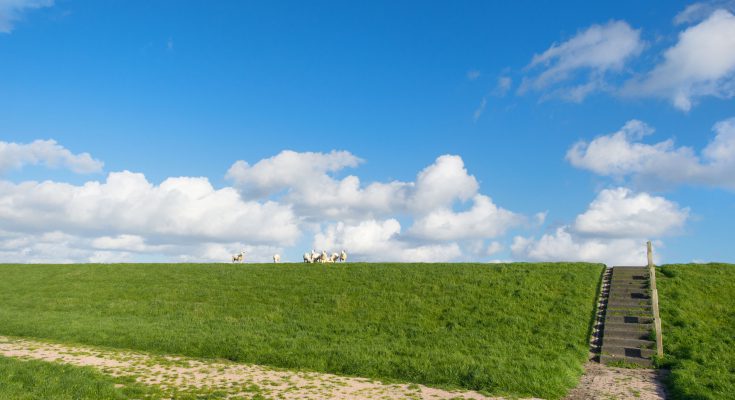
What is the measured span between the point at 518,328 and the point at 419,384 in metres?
10.0

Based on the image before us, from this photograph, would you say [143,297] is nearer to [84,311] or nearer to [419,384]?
[84,311]

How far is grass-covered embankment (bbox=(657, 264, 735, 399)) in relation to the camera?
60.5 ft

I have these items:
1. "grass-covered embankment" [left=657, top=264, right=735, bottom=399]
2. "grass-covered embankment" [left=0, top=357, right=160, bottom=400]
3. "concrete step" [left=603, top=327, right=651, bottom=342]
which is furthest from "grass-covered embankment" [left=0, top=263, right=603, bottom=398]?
"grass-covered embankment" [left=0, top=357, right=160, bottom=400]

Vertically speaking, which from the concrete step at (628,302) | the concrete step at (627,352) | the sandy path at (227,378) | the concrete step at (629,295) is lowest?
the sandy path at (227,378)

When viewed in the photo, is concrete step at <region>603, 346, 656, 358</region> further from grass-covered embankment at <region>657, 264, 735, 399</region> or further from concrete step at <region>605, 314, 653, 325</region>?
concrete step at <region>605, 314, 653, 325</region>

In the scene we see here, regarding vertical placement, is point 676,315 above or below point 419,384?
above

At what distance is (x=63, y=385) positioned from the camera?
52.5 ft

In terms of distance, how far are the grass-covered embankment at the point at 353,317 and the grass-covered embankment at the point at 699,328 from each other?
3857mm

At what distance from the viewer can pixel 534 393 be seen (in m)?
17.5

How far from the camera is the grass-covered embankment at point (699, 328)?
60.5ft

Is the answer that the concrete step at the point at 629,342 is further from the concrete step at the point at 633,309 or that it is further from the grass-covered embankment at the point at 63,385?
the grass-covered embankment at the point at 63,385

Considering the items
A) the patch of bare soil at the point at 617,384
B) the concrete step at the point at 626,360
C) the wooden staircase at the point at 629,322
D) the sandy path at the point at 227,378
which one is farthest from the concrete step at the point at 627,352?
the sandy path at the point at 227,378

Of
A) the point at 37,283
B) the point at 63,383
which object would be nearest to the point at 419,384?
the point at 63,383

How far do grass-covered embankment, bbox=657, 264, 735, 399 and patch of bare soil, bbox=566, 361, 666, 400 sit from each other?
0.72 metres
